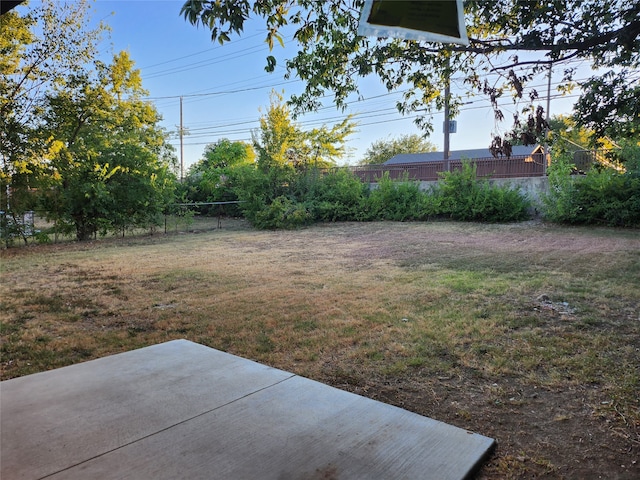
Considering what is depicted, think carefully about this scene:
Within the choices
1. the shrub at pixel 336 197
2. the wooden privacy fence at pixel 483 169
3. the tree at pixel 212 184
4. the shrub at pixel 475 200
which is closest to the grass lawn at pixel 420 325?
the shrub at pixel 475 200

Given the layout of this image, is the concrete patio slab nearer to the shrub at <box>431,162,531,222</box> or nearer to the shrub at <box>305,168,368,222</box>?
the shrub at <box>431,162,531,222</box>

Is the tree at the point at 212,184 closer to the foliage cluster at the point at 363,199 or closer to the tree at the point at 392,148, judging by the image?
the foliage cluster at the point at 363,199

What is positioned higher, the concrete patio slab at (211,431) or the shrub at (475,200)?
the shrub at (475,200)

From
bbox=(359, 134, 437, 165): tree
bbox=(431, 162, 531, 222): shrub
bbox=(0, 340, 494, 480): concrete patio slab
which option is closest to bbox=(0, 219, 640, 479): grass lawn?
bbox=(0, 340, 494, 480): concrete patio slab

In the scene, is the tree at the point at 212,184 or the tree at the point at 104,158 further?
the tree at the point at 212,184

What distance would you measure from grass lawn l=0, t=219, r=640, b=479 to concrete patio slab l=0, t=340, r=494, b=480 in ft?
1.11

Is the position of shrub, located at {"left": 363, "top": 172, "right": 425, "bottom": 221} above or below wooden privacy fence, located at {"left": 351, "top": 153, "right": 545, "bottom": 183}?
below

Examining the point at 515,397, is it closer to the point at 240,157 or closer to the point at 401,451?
the point at 401,451

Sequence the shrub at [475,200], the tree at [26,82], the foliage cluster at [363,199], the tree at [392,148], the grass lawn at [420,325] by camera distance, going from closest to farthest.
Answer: the grass lawn at [420,325] < the tree at [26,82] < the shrub at [475,200] < the foliage cluster at [363,199] < the tree at [392,148]

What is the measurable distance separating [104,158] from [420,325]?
8565 millimetres

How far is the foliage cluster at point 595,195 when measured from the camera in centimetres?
893

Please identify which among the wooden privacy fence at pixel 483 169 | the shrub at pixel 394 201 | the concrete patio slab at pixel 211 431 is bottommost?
the concrete patio slab at pixel 211 431

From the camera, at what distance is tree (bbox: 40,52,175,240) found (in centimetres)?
851

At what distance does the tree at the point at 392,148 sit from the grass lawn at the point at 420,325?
113ft
